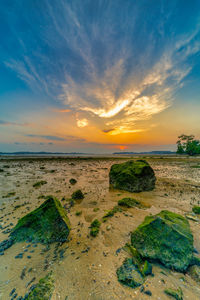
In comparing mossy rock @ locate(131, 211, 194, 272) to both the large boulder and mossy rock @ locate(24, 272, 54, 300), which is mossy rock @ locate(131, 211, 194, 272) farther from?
the large boulder

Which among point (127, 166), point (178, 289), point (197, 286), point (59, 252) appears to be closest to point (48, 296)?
point (59, 252)

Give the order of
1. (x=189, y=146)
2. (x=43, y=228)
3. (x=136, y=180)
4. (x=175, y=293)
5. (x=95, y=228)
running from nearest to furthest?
(x=175, y=293) < (x=43, y=228) < (x=95, y=228) < (x=136, y=180) < (x=189, y=146)

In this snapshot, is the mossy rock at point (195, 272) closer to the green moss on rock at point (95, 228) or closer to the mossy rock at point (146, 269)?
the mossy rock at point (146, 269)

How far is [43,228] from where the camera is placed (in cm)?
521

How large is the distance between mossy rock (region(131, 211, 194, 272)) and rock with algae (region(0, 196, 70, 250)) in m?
3.15

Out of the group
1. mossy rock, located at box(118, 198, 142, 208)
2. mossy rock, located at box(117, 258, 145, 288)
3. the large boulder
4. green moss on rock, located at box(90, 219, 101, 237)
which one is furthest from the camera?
the large boulder

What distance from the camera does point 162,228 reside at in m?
4.27

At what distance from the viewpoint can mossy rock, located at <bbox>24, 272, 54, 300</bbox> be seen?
283 centimetres

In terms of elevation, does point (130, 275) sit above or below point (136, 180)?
below

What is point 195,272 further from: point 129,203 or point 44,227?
point 44,227

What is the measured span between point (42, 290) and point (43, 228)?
8.22 feet

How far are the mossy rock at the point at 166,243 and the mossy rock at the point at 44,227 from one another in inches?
124

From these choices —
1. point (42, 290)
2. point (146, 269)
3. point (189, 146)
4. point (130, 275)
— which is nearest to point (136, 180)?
point (146, 269)

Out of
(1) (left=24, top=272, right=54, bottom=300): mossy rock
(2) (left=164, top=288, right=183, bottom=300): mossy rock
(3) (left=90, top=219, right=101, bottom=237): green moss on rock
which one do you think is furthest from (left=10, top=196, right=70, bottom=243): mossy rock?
(2) (left=164, top=288, right=183, bottom=300): mossy rock
